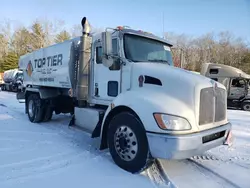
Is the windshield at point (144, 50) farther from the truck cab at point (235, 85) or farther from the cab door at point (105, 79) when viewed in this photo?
the truck cab at point (235, 85)

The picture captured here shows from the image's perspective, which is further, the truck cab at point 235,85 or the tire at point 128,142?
the truck cab at point 235,85

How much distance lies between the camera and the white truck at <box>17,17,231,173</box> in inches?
125

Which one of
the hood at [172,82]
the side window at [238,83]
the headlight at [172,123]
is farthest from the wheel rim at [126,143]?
the side window at [238,83]

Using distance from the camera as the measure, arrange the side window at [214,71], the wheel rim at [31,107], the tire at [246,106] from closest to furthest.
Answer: the wheel rim at [31,107] < the tire at [246,106] < the side window at [214,71]

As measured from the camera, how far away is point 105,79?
4695 mm

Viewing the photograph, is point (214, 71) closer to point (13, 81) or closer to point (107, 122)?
point (107, 122)

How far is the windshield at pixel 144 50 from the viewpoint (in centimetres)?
425

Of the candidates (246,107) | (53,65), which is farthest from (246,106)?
(53,65)

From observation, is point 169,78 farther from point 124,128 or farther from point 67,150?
point 67,150

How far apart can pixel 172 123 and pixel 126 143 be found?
0.93 metres

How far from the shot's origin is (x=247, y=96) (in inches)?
540

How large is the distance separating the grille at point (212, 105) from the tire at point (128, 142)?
3.09ft

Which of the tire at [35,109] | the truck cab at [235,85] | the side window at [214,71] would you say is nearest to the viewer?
the tire at [35,109]

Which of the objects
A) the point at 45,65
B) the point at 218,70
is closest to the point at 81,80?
the point at 45,65
